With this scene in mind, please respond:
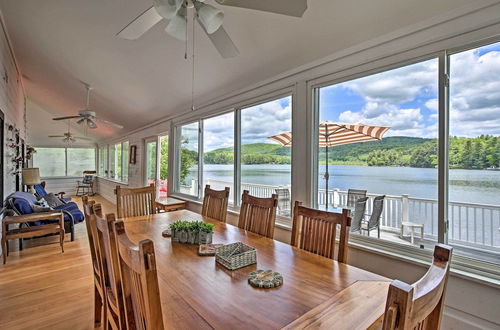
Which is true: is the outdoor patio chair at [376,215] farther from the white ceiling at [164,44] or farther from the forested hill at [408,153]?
the white ceiling at [164,44]

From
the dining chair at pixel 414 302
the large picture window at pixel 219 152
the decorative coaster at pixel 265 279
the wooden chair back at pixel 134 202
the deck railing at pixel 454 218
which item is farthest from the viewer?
the large picture window at pixel 219 152

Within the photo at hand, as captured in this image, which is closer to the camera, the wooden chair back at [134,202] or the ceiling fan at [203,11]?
the ceiling fan at [203,11]

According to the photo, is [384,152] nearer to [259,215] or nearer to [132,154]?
[259,215]

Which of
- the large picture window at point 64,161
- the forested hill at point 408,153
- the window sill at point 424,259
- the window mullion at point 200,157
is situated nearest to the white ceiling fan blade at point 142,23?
the forested hill at point 408,153

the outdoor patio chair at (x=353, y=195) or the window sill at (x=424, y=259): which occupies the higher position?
the outdoor patio chair at (x=353, y=195)

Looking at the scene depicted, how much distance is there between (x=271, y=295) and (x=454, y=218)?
1455 millimetres

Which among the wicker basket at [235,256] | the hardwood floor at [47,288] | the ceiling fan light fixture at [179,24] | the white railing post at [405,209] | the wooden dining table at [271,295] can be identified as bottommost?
the hardwood floor at [47,288]

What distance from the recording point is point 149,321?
72 cm

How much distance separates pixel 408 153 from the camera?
1.95 metres

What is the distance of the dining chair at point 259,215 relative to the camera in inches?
81.8

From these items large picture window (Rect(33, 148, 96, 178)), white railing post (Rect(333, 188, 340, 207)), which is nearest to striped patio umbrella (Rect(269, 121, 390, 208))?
white railing post (Rect(333, 188, 340, 207))

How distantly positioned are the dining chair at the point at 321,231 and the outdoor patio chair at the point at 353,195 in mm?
700

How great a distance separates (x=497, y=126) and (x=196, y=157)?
3.97 metres

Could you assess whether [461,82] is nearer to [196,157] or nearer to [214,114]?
[214,114]
